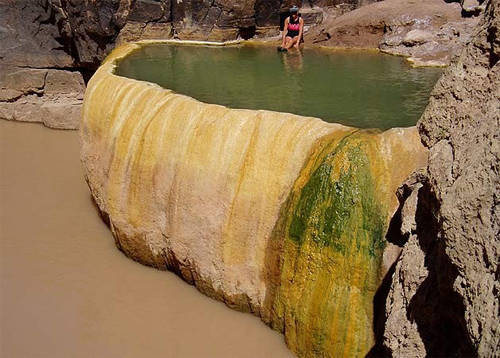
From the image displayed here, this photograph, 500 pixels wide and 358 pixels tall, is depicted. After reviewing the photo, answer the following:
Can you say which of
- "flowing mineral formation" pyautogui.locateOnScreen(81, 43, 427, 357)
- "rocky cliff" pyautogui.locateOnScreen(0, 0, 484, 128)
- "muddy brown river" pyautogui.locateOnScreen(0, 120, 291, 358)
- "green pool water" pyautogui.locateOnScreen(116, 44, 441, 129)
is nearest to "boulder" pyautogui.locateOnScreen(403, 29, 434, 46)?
"rocky cliff" pyautogui.locateOnScreen(0, 0, 484, 128)

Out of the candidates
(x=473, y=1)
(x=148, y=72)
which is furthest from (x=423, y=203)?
(x=473, y=1)

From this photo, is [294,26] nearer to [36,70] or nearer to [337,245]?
[36,70]

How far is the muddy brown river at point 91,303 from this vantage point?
4.32m

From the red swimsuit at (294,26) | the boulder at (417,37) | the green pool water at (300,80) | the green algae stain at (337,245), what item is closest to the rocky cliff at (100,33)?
the boulder at (417,37)

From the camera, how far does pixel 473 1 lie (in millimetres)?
8930

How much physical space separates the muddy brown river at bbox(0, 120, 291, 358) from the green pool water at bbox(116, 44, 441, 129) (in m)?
1.98

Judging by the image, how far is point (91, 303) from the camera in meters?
4.85

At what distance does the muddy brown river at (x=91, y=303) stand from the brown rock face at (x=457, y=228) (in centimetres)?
156

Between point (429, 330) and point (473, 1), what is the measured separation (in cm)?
783

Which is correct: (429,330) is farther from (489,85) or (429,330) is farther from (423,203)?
(489,85)

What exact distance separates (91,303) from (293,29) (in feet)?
22.8

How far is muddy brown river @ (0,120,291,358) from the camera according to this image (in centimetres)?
432

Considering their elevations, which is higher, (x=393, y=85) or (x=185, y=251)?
(x=393, y=85)

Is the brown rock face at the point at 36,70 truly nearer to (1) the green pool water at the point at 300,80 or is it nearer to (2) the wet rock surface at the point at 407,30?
(1) the green pool water at the point at 300,80
